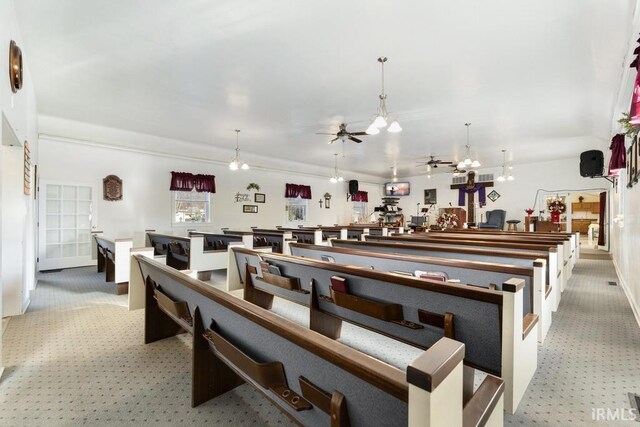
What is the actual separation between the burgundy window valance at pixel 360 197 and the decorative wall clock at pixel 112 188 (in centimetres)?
871

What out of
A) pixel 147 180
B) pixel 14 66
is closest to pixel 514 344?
pixel 14 66

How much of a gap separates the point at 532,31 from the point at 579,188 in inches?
374

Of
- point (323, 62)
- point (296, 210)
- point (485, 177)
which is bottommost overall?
point (296, 210)

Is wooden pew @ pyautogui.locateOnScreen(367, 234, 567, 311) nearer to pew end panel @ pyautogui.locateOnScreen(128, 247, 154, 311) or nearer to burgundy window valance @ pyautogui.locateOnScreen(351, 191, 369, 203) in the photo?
pew end panel @ pyautogui.locateOnScreen(128, 247, 154, 311)

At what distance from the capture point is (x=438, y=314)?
61.6 inches

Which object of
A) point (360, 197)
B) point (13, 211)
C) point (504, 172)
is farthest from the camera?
point (360, 197)

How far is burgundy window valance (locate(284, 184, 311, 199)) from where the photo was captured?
10.5m

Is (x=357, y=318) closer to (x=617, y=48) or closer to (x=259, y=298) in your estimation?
(x=259, y=298)

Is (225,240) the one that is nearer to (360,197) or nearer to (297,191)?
(297,191)

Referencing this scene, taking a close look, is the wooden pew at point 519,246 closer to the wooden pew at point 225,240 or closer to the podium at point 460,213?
the wooden pew at point 225,240

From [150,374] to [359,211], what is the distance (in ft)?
39.7

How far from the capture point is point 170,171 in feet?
25.7

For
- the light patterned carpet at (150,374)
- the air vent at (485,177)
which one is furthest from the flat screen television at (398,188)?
the light patterned carpet at (150,374)

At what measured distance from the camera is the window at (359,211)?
13.5m
